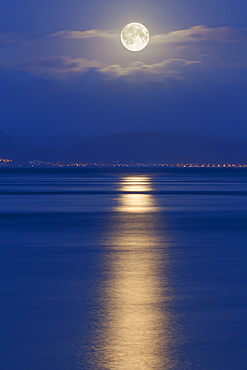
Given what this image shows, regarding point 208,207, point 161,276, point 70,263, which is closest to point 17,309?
point 161,276

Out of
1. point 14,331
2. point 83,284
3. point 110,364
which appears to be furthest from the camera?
point 83,284

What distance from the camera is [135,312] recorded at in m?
9.51

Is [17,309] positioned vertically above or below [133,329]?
above

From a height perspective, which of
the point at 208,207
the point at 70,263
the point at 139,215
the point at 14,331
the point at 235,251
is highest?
the point at 208,207

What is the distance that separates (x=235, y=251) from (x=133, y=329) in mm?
8780

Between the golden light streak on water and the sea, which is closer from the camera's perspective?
the golden light streak on water

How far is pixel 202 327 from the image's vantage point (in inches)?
339

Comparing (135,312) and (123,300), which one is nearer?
(135,312)

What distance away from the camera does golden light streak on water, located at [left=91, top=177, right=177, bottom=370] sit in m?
7.25

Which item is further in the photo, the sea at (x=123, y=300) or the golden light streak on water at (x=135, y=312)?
the sea at (x=123, y=300)

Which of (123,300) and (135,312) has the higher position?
(123,300)

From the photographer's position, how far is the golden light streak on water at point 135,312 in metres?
7.25

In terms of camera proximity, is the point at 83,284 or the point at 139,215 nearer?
the point at 83,284

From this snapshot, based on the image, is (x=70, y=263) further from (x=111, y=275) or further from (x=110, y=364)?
(x=110, y=364)
